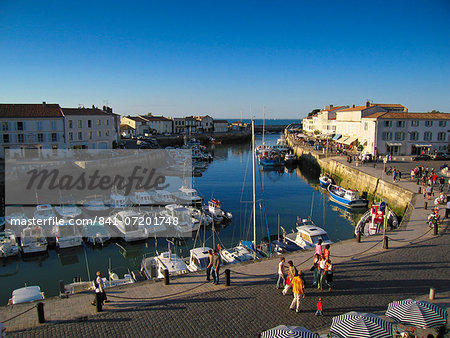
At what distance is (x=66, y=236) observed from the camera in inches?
Answer: 858

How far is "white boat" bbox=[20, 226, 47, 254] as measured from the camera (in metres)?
20.4

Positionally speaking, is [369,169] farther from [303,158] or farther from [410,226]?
[303,158]

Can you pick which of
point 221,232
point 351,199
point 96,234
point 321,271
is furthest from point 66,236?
point 351,199

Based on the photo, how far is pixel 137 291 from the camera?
1089cm

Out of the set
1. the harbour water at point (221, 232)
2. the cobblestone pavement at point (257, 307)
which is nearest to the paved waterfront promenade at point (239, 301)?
the cobblestone pavement at point (257, 307)

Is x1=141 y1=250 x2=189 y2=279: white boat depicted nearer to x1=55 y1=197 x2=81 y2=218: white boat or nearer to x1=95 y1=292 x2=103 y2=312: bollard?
x1=95 y1=292 x2=103 y2=312: bollard

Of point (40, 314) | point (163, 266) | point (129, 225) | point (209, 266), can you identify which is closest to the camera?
point (40, 314)

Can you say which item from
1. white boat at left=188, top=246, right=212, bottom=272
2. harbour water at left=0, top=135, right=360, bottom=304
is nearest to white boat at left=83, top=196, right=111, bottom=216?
harbour water at left=0, top=135, right=360, bottom=304

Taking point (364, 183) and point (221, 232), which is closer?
point (221, 232)

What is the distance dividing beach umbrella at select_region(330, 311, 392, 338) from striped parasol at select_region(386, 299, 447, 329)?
0.78 m

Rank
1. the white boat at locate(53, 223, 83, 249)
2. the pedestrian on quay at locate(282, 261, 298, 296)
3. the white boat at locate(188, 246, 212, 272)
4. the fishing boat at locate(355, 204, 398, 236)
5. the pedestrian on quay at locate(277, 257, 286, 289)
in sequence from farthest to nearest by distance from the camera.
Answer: the white boat at locate(53, 223, 83, 249)
the fishing boat at locate(355, 204, 398, 236)
the white boat at locate(188, 246, 212, 272)
the pedestrian on quay at locate(277, 257, 286, 289)
the pedestrian on quay at locate(282, 261, 298, 296)

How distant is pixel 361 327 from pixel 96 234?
62.8ft

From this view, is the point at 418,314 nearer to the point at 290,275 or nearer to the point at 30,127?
the point at 290,275

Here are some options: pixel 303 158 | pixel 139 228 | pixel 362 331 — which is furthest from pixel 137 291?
pixel 303 158
